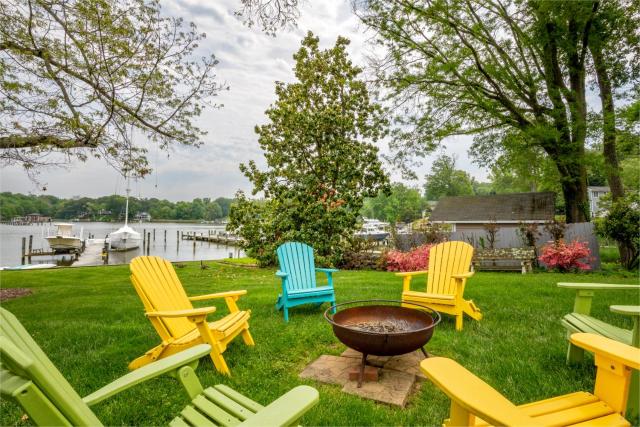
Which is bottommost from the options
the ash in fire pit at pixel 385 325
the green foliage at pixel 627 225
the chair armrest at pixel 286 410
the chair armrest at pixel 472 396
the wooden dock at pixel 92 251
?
the wooden dock at pixel 92 251

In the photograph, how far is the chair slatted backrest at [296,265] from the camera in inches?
187

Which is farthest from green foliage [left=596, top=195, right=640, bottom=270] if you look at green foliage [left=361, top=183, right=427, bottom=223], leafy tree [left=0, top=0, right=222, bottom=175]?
green foliage [left=361, top=183, right=427, bottom=223]

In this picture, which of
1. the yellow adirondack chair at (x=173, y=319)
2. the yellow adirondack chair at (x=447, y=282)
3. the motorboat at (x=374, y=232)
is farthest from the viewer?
the motorboat at (x=374, y=232)

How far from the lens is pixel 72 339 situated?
3.76 m

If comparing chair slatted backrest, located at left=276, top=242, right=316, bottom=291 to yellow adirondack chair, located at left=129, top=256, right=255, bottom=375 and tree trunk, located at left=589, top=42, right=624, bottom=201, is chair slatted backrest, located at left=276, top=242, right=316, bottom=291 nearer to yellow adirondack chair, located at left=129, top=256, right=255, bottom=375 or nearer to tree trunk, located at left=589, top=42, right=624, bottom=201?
yellow adirondack chair, located at left=129, top=256, right=255, bottom=375

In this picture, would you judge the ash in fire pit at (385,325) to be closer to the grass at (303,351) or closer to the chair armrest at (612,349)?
the grass at (303,351)

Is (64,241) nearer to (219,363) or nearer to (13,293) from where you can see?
(13,293)

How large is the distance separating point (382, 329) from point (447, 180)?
156 feet

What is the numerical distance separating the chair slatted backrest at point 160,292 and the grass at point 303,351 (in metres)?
0.42

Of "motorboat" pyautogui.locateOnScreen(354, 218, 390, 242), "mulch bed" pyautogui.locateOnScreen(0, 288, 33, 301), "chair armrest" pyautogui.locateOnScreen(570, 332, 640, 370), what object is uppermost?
"chair armrest" pyautogui.locateOnScreen(570, 332, 640, 370)

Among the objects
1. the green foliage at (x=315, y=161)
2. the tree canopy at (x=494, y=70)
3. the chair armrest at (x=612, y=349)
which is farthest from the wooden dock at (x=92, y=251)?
the chair armrest at (x=612, y=349)

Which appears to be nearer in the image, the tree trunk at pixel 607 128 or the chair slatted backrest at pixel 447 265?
the chair slatted backrest at pixel 447 265

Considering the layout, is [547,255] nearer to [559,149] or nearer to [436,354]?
[559,149]

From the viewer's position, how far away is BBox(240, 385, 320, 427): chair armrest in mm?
955
